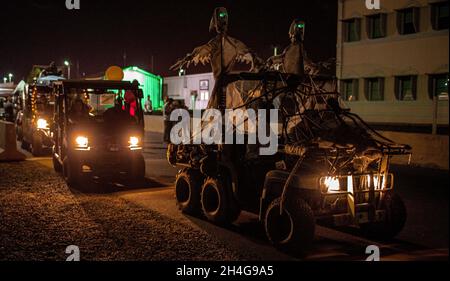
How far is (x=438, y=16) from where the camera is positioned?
3064 cm

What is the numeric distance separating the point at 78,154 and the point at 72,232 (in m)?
4.48

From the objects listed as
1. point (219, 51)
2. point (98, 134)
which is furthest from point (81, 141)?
point (219, 51)

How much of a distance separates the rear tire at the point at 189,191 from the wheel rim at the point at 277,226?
7.08ft

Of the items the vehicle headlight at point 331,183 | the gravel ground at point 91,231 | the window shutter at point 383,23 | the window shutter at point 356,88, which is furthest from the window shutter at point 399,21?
the vehicle headlight at point 331,183

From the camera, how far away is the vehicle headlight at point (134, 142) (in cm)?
1237

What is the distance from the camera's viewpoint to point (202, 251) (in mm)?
6734

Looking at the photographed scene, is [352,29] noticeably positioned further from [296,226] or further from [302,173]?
[296,226]

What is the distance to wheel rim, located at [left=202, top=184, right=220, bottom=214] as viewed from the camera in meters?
8.48

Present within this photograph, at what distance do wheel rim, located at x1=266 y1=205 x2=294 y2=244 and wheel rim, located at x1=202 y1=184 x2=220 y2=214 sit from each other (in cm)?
159

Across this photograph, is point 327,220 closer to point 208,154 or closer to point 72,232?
point 208,154

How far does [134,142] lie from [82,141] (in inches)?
44.9

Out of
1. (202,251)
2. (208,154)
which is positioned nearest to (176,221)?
(208,154)
